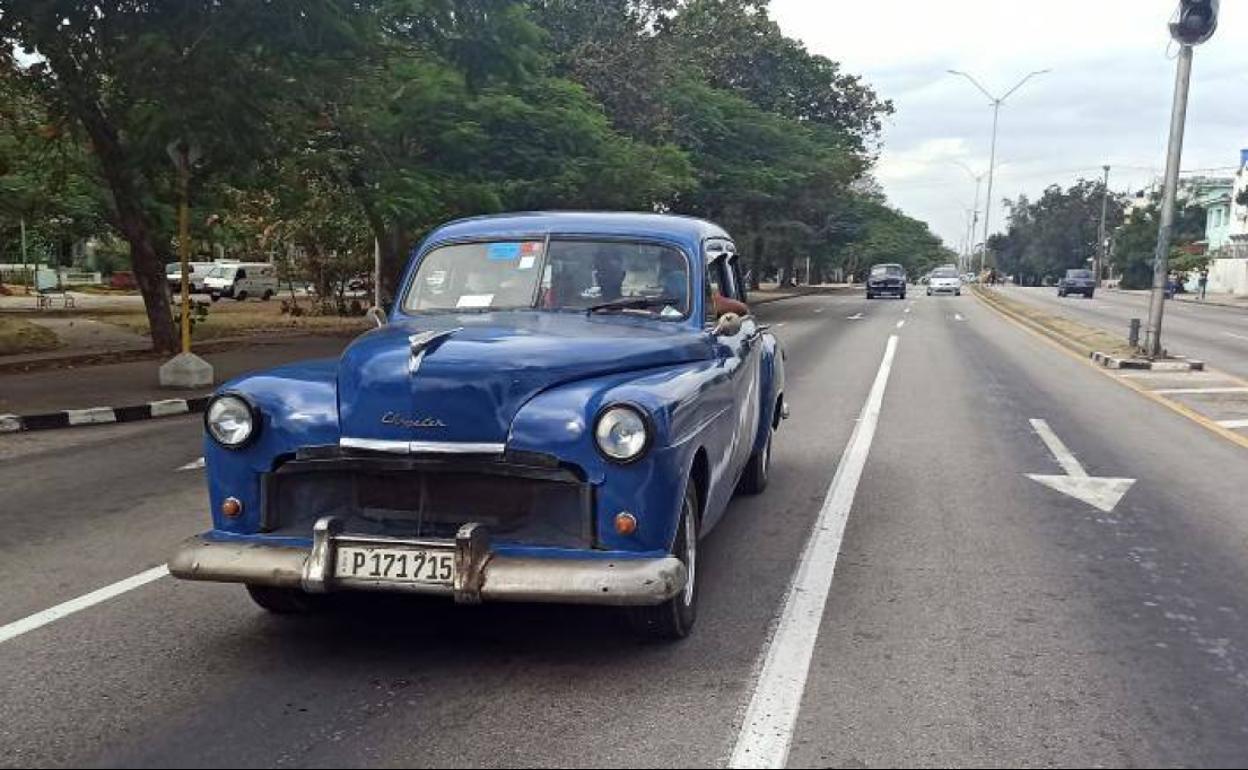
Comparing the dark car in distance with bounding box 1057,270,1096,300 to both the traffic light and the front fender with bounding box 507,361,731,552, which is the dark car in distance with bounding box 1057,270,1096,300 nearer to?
the traffic light

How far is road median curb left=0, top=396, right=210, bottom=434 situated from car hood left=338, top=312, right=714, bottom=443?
7580mm

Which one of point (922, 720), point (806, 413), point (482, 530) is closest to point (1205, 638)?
point (922, 720)

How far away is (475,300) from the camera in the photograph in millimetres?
5570

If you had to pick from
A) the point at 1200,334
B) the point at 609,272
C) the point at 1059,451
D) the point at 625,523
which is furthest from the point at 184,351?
the point at 1200,334

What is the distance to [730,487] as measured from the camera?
18.8 feet

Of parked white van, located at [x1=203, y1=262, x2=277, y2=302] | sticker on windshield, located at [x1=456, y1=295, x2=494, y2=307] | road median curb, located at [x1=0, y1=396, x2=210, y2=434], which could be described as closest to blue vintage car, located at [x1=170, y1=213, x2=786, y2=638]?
sticker on windshield, located at [x1=456, y1=295, x2=494, y2=307]

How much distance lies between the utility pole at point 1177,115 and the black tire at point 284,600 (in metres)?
14.8

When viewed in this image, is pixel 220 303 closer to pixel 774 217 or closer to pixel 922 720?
pixel 774 217

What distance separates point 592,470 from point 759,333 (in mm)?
3290

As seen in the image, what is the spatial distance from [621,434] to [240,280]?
44.8 metres

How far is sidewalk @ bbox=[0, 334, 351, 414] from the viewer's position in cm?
1227

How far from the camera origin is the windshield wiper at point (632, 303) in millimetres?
5379

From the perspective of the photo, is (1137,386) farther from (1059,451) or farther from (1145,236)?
(1145,236)

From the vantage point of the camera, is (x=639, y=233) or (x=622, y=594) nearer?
(x=622, y=594)
